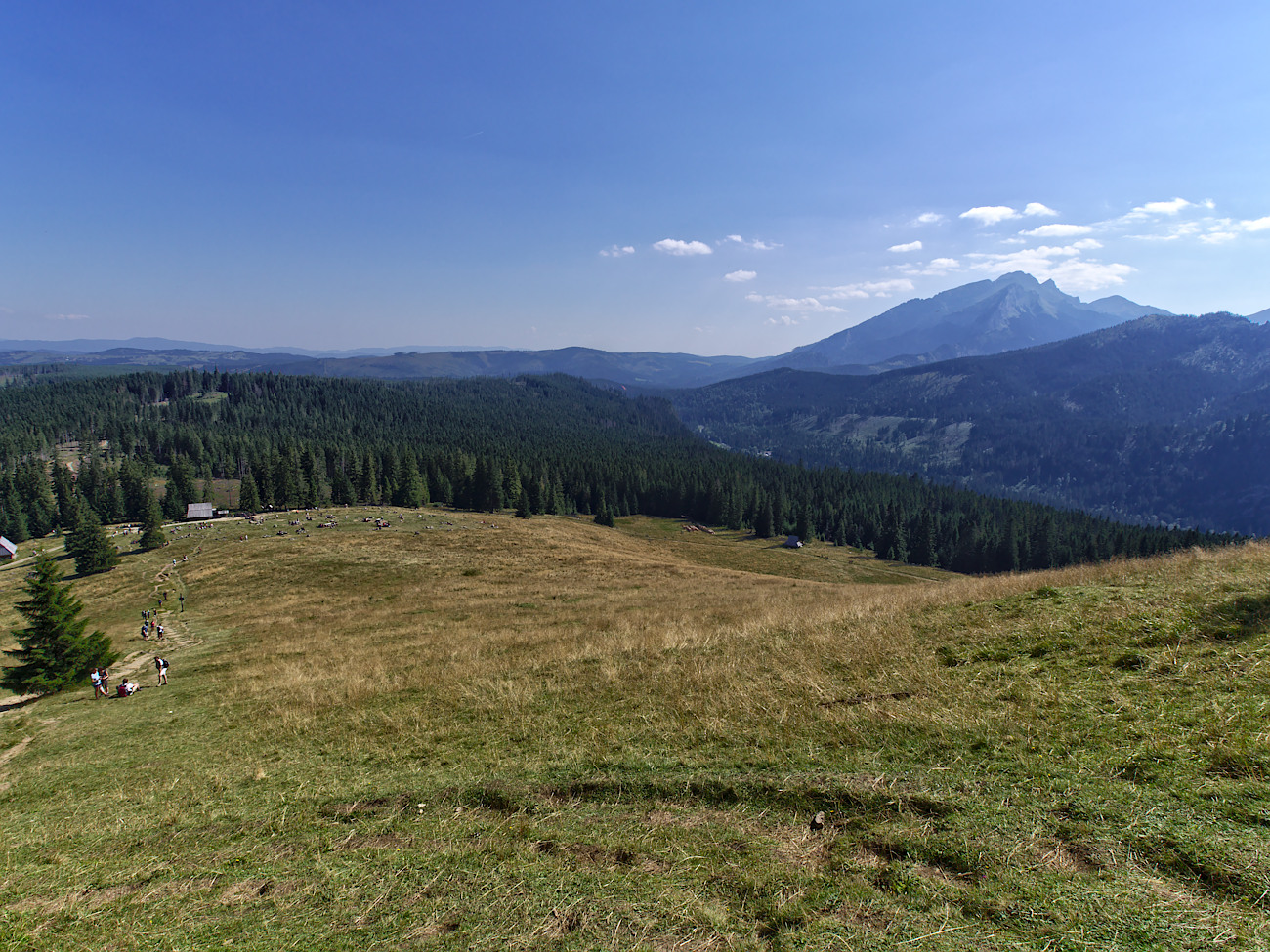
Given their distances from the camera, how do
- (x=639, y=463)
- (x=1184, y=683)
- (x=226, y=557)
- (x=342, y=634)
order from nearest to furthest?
(x=1184, y=683) → (x=342, y=634) → (x=226, y=557) → (x=639, y=463)

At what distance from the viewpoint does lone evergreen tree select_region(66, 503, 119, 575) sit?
67.9 meters

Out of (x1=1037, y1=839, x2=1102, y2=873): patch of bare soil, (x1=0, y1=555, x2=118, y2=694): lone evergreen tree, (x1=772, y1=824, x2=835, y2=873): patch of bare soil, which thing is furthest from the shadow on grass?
(x1=0, y1=555, x2=118, y2=694): lone evergreen tree

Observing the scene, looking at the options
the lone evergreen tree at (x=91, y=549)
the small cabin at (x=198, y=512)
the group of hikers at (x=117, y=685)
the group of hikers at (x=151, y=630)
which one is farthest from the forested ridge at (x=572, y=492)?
the group of hikers at (x=117, y=685)

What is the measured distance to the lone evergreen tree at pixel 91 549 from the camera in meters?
67.9

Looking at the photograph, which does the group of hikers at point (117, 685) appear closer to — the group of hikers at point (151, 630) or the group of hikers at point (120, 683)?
the group of hikers at point (120, 683)

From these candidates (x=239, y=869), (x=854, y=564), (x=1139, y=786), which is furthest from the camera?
(x=854, y=564)

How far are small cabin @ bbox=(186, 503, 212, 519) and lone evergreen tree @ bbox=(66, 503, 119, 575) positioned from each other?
39.0m

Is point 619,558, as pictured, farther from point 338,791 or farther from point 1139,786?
point 1139,786

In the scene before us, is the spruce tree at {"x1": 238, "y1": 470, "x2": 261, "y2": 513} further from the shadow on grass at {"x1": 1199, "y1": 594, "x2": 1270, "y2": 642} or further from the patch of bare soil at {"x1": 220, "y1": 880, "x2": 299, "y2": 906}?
the shadow on grass at {"x1": 1199, "y1": 594, "x2": 1270, "y2": 642}

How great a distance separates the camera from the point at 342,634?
98.1 ft

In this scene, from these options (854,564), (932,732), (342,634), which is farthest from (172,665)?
(854,564)

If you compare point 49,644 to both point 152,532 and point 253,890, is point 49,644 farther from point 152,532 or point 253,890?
point 152,532

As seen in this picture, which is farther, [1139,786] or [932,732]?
[932,732]

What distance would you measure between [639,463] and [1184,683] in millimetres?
167122
